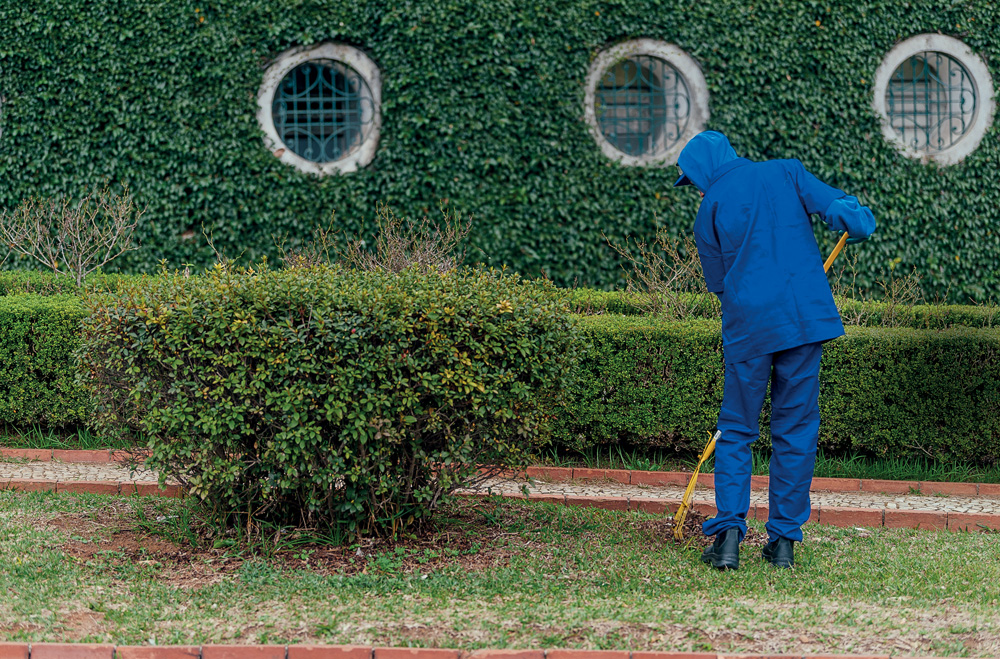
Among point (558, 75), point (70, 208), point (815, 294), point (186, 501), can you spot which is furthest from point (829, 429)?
point (70, 208)

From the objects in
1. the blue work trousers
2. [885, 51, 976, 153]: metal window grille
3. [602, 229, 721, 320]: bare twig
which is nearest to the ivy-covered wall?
[602, 229, 721, 320]: bare twig

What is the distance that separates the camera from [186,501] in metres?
4.51

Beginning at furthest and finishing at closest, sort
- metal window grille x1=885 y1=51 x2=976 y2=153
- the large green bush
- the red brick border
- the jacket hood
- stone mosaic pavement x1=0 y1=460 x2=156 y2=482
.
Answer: metal window grille x1=885 y1=51 x2=976 y2=153 → stone mosaic pavement x1=0 y1=460 x2=156 y2=482 → the jacket hood → the large green bush → the red brick border

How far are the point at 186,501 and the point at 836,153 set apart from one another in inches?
313

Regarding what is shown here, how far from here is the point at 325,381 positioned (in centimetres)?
379

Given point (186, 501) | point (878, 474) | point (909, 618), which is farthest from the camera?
point (878, 474)

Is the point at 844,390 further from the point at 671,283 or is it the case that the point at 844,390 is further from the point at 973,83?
the point at 973,83

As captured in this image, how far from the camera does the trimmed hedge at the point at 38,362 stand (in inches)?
238

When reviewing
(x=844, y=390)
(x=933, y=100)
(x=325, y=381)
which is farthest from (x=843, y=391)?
(x=933, y=100)

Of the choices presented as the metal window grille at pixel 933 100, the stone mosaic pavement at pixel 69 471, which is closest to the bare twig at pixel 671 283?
the metal window grille at pixel 933 100

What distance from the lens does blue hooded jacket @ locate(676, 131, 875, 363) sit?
387 centimetres

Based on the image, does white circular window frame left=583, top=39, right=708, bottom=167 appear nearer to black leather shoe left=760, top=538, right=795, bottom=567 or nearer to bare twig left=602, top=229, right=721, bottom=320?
bare twig left=602, top=229, right=721, bottom=320

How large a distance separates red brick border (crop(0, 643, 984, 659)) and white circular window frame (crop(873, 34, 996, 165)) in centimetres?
827

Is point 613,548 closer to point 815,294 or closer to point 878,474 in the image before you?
point 815,294
